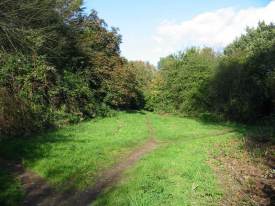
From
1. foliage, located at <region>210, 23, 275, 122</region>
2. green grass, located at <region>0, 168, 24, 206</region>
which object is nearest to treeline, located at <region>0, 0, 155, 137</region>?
green grass, located at <region>0, 168, 24, 206</region>

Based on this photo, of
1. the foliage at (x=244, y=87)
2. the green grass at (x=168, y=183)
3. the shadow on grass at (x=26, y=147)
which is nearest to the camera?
the green grass at (x=168, y=183)

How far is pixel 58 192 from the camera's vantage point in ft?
31.9

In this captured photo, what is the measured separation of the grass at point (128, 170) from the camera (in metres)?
9.29

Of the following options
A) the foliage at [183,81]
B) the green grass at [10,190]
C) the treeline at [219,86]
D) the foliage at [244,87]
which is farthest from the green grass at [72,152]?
the foliage at [183,81]

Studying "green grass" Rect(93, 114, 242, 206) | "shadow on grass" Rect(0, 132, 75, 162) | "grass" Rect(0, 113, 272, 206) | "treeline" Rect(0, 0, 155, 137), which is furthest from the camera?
"treeline" Rect(0, 0, 155, 137)

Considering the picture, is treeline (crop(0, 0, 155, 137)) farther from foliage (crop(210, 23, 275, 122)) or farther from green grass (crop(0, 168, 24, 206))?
foliage (crop(210, 23, 275, 122))

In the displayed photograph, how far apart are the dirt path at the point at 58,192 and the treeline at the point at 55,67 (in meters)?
4.44

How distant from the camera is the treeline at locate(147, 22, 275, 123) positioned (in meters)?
31.4

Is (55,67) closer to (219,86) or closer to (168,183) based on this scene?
(219,86)

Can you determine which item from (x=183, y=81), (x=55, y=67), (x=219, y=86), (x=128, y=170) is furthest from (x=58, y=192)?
(x=183, y=81)

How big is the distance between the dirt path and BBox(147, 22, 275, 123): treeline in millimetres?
19246

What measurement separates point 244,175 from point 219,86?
71.7ft

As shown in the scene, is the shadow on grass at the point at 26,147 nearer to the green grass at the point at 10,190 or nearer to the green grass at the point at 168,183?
the green grass at the point at 10,190

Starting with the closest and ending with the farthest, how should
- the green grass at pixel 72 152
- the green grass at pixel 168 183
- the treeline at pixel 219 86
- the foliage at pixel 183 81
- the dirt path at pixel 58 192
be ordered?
1. the green grass at pixel 168 183
2. the dirt path at pixel 58 192
3. the green grass at pixel 72 152
4. the treeline at pixel 219 86
5. the foliage at pixel 183 81
